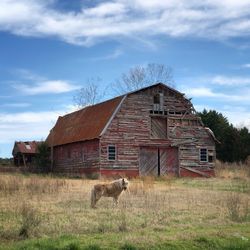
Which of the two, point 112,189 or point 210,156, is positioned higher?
point 210,156

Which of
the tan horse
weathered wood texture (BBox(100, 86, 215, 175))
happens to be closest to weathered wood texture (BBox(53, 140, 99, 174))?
weathered wood texture (BBox(100, 86, 215, 175))

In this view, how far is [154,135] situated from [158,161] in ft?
6.78

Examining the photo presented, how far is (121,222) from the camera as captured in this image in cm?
1533

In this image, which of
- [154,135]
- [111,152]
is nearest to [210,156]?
[154,135]

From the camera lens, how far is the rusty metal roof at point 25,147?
57.2 metres

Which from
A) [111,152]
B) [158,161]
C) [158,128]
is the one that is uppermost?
[158,128]

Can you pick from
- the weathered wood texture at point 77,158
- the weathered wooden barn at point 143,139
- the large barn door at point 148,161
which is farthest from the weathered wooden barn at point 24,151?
the large barn door at point 148,161

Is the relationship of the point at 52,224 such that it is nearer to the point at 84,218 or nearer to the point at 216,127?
the point at 84,218

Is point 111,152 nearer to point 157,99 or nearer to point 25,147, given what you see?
point 157,99

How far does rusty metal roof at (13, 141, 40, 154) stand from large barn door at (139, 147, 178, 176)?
18.3 meters

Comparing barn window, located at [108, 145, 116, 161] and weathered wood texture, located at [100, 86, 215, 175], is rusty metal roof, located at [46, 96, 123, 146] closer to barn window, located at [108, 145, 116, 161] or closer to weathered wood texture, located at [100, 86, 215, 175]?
weathered wood texture, located at [100, 86, 215, 175]

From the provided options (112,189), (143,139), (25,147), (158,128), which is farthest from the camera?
(25,147)

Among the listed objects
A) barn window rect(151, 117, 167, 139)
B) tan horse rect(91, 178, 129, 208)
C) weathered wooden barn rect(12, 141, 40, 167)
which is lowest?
tan horse rect(91, 178, 129, 208)

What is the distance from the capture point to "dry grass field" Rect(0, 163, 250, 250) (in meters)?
12.9
